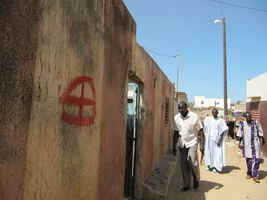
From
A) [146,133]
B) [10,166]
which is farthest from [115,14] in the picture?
[146,133]

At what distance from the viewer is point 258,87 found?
14.4 m

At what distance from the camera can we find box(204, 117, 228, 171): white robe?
5895mm

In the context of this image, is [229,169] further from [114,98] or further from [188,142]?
[114,98]

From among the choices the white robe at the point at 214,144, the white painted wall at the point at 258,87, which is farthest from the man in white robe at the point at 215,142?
the white painted wall at the point at 258,87

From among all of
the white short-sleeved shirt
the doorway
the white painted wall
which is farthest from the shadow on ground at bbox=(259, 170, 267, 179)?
the white painted wall

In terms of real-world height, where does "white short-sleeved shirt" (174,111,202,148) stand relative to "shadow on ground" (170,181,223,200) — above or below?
above

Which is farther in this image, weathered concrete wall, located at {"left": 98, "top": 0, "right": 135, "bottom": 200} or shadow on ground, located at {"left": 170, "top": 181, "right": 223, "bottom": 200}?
shadow on ground, located at {"left": 170, "top": 181, "right": 223, "bottom": 200}

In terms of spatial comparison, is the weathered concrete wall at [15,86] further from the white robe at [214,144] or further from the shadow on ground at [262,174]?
the shadow on ground at [262,174]

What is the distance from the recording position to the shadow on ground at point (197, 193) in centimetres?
393

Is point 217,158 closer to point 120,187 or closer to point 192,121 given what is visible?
point 192,121

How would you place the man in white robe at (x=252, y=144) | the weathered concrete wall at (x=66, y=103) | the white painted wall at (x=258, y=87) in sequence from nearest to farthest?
the weathered concrete wall at (x=66, y=103) → the man in white robe at (x=252, y=144) → the white painted wall at (x=258, y=87)

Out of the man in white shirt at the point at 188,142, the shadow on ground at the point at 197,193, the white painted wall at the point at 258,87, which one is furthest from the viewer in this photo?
the white painted wall at the point at 258,87

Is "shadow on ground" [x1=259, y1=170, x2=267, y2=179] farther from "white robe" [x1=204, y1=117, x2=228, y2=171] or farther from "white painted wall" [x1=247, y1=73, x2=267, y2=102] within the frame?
"white painted wall" [x1=247, y1=73, x2=267, y2=102]

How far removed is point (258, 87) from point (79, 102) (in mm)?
15558
